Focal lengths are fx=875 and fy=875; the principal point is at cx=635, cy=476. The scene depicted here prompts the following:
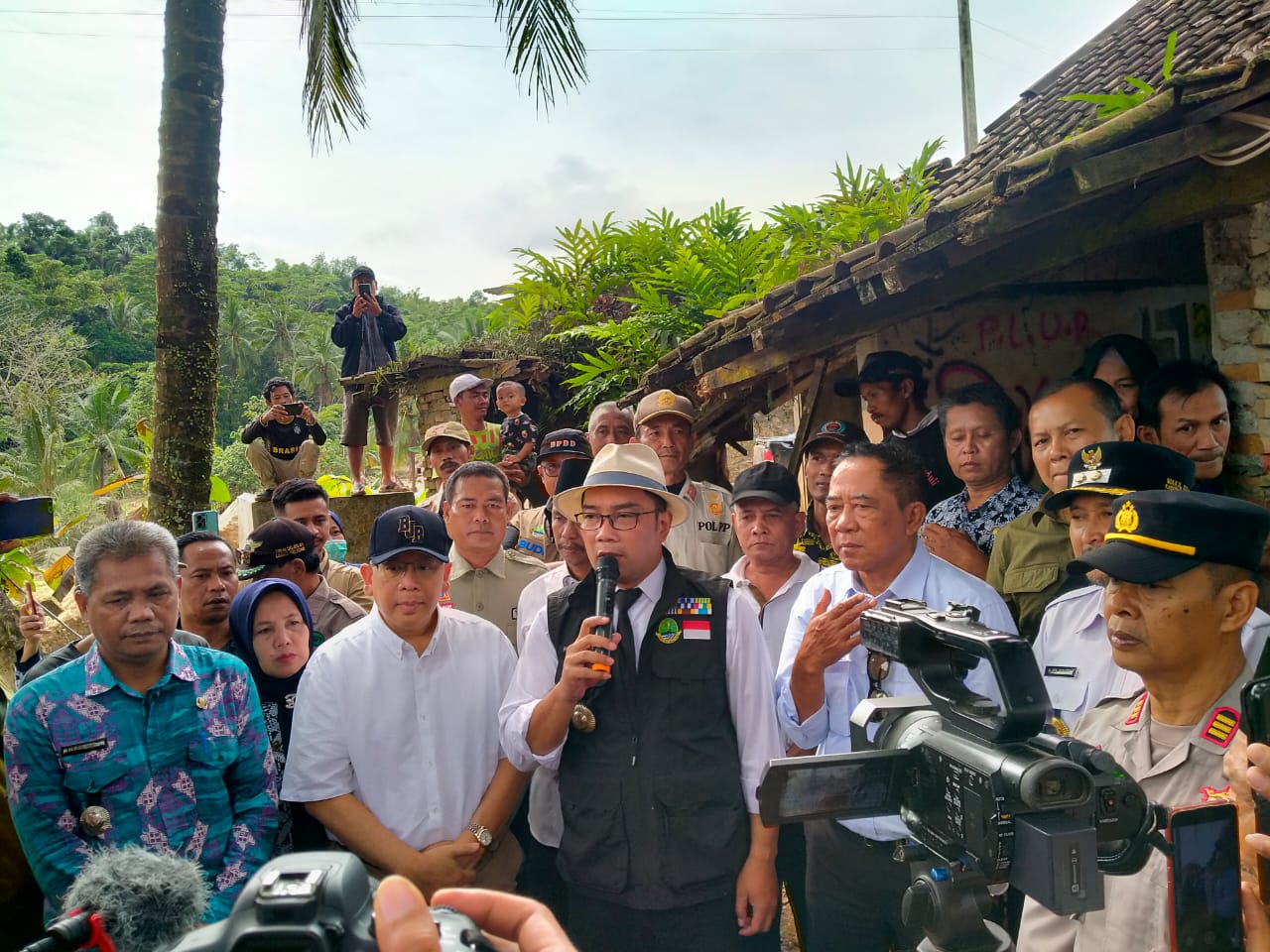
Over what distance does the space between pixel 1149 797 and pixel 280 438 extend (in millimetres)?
7833

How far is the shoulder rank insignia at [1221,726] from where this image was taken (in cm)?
196

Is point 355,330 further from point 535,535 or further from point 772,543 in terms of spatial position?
point 772,543

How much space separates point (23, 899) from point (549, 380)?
786 cm

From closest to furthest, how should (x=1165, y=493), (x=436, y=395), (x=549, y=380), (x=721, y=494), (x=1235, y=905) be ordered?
(x=1235, y=905)
(x=1165, y=493)
(x=721, y=494)
(x=549, y=380)
(x=436, y=395)

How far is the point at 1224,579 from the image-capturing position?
6.82 feet

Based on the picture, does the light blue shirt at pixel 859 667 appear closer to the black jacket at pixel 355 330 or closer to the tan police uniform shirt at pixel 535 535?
the tan police uniform shirt at pixel 535 535

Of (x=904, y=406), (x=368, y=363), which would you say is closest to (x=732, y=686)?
(x=904, y=406)

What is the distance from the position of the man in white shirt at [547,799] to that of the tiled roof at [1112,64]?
12.1 ft

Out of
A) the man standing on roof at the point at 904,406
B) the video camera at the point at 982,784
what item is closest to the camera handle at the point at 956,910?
the video camera at the point at 982,784

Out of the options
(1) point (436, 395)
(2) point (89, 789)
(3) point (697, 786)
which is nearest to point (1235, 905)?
(3) point (697, 786)

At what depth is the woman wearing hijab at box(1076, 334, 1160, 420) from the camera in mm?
4270

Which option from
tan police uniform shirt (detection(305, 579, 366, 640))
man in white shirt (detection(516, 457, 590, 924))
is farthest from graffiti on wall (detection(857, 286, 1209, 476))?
tan police uniform shirt (detection(305, 579, 366, 640))

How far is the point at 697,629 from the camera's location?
286 cm

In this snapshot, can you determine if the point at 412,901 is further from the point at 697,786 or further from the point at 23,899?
the point at 23,899
